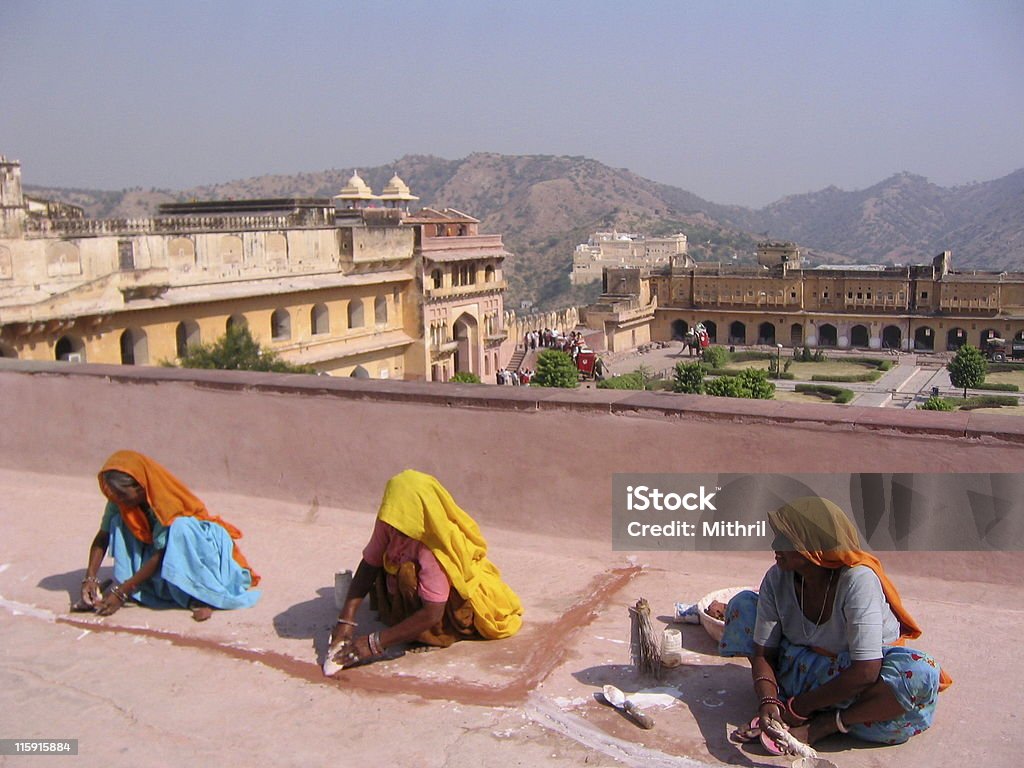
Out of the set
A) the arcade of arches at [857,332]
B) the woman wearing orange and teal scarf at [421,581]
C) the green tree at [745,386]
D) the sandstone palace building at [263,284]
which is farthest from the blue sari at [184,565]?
the arcade of arches at [857,332]

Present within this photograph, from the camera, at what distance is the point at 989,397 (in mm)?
32531

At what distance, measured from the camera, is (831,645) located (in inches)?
92.7

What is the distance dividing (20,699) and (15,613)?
28.0 inches

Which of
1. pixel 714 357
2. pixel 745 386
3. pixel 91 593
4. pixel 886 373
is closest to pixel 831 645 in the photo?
pixel 91 593

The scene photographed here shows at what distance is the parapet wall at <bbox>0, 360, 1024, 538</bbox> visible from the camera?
10.7 feet

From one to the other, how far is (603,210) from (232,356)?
334 feet

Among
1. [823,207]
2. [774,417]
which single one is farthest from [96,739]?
[823,207]

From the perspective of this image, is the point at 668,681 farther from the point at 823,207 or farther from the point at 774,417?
the point at 823,207

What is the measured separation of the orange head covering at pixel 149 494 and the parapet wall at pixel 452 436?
92 centimetres

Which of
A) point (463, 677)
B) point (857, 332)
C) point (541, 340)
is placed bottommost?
point (857, 332)

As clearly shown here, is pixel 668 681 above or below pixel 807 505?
below

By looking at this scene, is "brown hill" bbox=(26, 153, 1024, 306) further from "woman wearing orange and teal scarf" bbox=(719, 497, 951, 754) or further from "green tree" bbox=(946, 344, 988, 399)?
"woman wearing orange and teal scarf" bbox=(719, 497, 951, 754)

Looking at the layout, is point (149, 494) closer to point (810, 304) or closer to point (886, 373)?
point (886, 373)

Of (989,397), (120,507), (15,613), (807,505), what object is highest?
(807,505)
